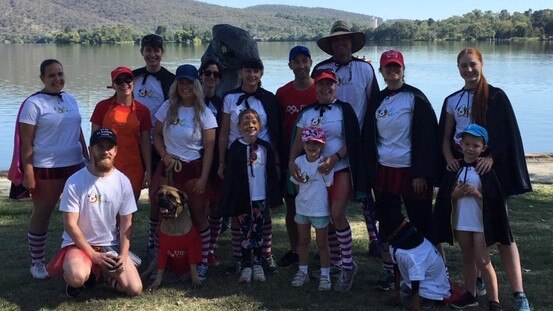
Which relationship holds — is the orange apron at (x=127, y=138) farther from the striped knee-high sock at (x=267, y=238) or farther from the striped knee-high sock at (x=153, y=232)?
the striped knee-high sock at (x=267, y=238)

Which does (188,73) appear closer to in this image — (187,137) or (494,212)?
(187,137)

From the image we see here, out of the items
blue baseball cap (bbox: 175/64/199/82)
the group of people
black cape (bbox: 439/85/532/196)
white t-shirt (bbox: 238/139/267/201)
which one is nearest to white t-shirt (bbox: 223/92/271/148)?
the group of people

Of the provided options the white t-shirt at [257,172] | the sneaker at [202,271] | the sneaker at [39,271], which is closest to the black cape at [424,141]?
the white t-shirt at [257,172]

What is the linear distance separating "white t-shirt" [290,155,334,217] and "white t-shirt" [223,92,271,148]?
49cm

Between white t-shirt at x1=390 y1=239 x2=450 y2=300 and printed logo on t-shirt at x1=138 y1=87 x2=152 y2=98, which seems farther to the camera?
printed logo on t-shirt at x1=138 y1=87 x2=152 y2=98

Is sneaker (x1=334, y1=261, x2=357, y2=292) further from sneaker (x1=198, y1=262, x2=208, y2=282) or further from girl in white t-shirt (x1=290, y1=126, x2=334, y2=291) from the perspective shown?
sneaker (x1=198, y1=262, x2=208, y2=282)

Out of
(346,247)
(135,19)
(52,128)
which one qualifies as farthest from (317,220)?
(135,19)

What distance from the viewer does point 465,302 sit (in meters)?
4.65

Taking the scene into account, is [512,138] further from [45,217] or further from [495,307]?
[45,217]

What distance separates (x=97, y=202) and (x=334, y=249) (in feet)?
6.35

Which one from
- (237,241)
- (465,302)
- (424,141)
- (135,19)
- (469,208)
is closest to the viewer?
(469,208)

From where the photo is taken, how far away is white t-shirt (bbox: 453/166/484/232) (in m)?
4.46

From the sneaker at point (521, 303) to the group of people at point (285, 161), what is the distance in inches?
0.5

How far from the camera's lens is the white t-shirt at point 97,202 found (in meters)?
4.85
